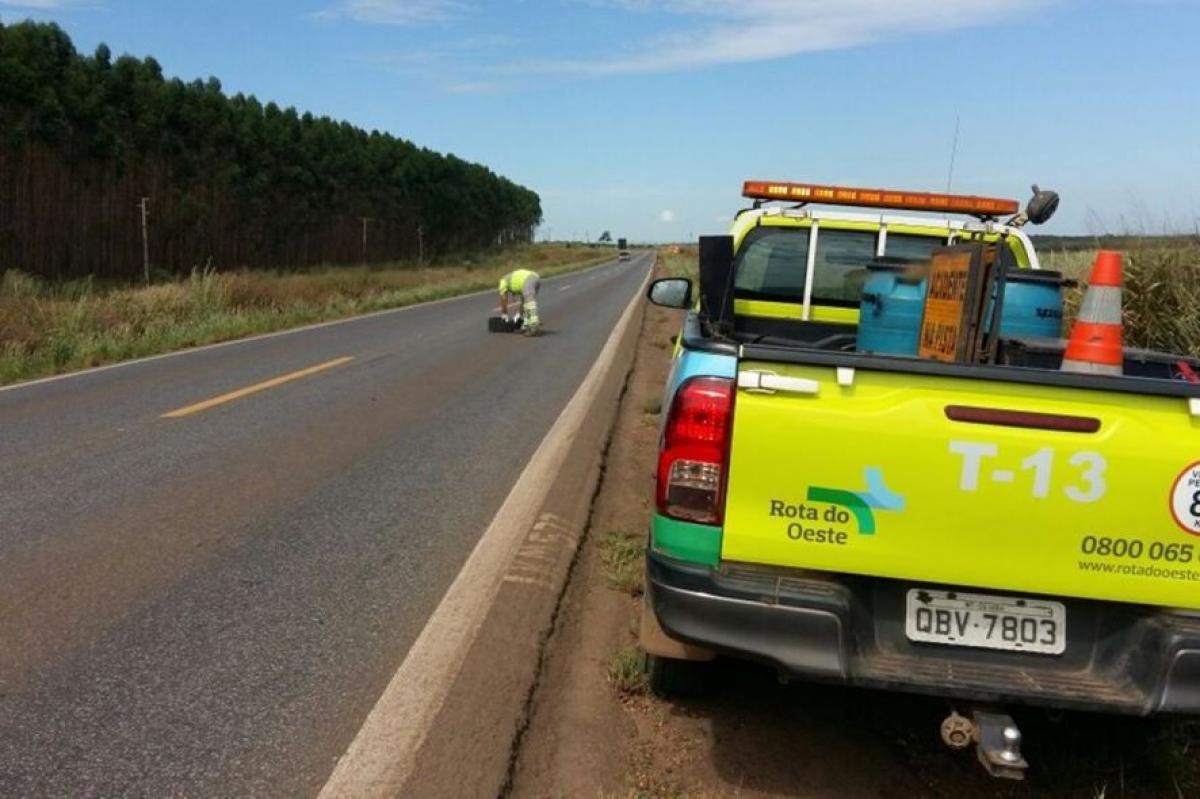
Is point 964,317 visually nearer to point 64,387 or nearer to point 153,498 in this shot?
point 153,498

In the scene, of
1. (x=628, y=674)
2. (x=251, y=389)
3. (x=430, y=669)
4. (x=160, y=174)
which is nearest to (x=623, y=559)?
(x=628, y=674)

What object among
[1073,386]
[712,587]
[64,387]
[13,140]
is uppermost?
[13,140]

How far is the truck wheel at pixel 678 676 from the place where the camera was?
11.4 feet

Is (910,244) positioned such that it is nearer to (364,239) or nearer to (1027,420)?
(1027,420)

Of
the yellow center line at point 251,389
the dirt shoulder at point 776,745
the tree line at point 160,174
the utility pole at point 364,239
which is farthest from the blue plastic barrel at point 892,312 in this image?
the utility pole at point 364,239

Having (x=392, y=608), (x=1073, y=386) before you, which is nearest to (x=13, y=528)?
(x=392, y=608)

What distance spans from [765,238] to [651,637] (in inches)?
126

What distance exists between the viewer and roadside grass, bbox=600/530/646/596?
480 cm

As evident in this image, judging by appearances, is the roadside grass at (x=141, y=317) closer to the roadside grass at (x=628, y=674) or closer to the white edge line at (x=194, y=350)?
the white edge line at (x=194, y=350)

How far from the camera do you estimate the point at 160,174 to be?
40.0m

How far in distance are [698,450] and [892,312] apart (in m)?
1.97

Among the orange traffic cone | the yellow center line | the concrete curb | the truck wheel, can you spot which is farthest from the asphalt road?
the orange traffic cone

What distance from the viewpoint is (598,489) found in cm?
671

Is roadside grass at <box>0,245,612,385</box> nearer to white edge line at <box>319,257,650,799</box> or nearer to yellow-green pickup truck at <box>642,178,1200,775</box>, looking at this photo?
white edge line at <box>319,257,650,799</box>
